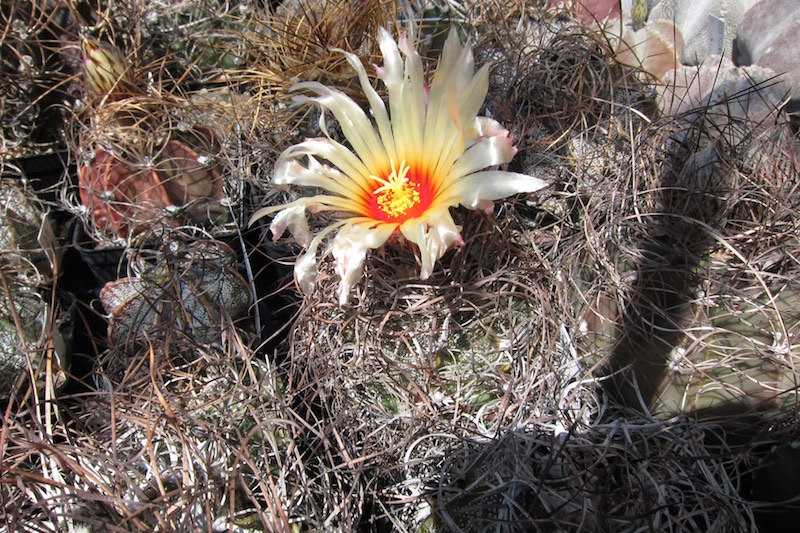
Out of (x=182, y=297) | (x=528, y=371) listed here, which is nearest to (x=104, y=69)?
(x=182, y=297)

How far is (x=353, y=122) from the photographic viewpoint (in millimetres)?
917

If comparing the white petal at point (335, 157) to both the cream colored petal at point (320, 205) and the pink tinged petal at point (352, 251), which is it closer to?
the cream colored petal at point (320, 205)

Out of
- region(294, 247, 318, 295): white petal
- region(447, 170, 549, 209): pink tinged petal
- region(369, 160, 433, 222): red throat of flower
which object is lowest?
region(294, 247, 318, 295): white petal

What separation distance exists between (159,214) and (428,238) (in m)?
0.73

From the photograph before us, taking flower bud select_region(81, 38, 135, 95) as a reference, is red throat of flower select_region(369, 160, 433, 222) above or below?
below

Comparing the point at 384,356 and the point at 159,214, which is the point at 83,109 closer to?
the point at 159,214

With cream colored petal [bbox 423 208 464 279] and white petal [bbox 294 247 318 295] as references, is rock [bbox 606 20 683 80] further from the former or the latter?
white petal [bbox 294 247 318 295]

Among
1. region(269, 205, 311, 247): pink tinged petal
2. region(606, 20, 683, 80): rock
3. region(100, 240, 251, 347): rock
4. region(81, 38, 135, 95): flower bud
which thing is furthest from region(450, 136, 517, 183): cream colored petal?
region(81, 38, 135, 95): flower bud

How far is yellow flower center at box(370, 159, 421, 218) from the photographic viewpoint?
92 centimetres

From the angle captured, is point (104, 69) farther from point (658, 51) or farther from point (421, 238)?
point (658, 51)

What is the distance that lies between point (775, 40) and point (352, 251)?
88cm

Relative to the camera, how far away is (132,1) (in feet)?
4.75

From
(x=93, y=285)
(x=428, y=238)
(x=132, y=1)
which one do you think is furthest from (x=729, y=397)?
(x=132, y=1)

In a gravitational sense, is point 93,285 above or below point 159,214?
below
